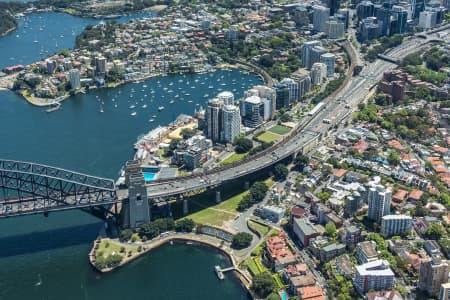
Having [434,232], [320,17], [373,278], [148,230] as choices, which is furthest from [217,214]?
[320,17]

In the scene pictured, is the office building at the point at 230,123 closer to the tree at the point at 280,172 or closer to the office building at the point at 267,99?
the office building at the point at 267,99

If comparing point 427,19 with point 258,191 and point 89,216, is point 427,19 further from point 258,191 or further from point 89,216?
point 89,216

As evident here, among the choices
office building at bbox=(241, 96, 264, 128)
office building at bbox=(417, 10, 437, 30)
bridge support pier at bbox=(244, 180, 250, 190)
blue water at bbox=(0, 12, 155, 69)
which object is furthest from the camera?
office building at bbox=(417, 10, 437, 30)

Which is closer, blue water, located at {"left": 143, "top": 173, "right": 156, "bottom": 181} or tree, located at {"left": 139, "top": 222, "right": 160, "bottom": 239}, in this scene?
tree, located at {"left": 139, "top": 222, "right": 160, "bottom": 239}

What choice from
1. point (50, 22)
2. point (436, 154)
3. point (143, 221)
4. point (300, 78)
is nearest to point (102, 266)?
point (143, 221)

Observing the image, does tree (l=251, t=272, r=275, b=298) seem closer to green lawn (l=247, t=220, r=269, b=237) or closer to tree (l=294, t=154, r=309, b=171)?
green lawn (l=247, t=220, r=269, b=237)

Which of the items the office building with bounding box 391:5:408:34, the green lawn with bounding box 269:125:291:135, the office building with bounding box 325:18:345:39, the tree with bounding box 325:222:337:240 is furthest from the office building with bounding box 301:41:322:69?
the tree with bounding box 325:222:337:240
